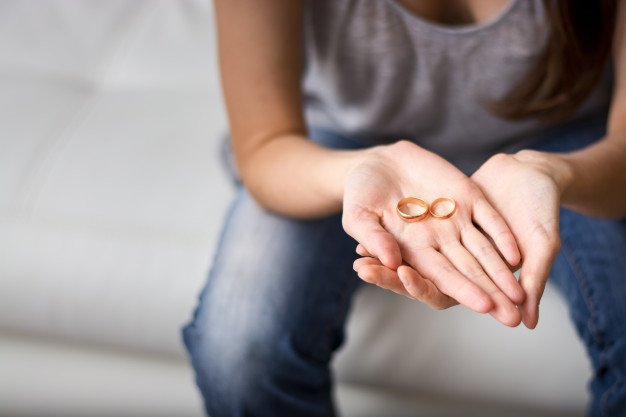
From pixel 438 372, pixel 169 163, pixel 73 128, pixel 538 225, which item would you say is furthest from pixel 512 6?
pixel 73 128

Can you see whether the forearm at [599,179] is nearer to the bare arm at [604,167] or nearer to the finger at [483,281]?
the bare arm at [604,167]

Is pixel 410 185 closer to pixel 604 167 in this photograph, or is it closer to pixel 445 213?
pixel 445 213

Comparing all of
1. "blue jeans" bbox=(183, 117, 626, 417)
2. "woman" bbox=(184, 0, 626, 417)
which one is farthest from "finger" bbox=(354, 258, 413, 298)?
"blue jeans" bbox=(183, 117, 626, 417)

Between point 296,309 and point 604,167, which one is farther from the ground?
point 604,167

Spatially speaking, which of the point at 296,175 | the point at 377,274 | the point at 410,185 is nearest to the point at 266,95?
the point at 296,175

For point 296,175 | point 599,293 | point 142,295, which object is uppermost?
point 296,175
